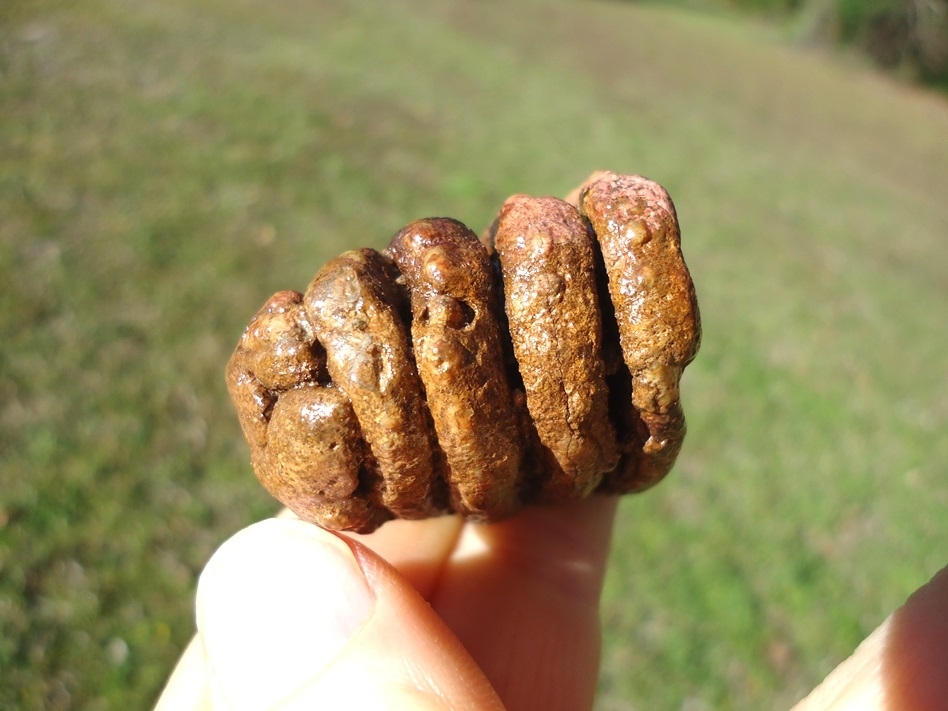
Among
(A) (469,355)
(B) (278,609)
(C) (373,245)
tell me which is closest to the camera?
(A) (469,355)

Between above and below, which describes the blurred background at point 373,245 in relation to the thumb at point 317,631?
below

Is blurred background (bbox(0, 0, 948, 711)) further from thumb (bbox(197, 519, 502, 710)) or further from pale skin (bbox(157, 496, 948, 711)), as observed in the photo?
thumb (bbox(197, 519, 502, 710))

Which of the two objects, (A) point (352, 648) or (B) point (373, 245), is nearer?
(A) point (352, 648)

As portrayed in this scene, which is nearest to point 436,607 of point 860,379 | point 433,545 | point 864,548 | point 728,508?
point 433,545

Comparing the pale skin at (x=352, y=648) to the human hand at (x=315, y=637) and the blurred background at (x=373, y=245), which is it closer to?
the human hand at (x=315, y=637)

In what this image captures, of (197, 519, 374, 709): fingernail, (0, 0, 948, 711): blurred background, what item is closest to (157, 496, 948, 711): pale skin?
(197, 519, 374, 709): fingernail

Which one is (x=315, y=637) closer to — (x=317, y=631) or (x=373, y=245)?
(x=317, y=631)

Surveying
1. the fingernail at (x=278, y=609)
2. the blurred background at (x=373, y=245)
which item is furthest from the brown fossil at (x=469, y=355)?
the blurred background at (x=373, y=245)

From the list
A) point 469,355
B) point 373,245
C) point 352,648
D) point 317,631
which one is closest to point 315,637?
point 317,631
